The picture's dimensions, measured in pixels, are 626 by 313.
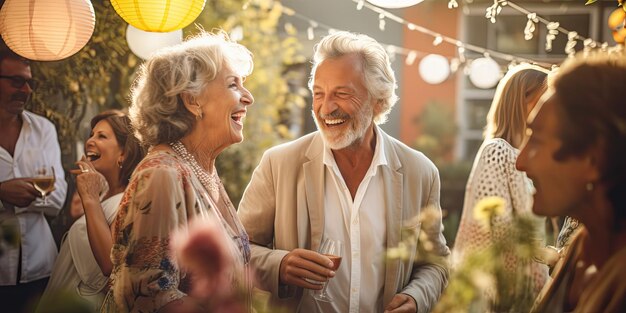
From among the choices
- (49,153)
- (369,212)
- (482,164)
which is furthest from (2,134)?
(482,164)

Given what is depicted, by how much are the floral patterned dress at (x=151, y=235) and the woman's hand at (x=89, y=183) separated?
3.29 feet

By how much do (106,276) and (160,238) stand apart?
110 centimetres

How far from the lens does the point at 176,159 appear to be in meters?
2.32

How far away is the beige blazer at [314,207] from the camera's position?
2.84m

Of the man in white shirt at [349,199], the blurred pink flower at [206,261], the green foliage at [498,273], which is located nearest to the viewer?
the blurred pink flower at [206,261]

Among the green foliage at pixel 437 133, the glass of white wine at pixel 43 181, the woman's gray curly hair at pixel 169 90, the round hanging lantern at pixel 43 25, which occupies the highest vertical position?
the round hanging lantern at pixel 43 25

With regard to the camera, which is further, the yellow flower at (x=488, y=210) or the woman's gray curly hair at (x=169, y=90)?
the woman's gray curly hair at (x=169, y=90)

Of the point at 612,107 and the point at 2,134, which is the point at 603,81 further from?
the point at 2,134

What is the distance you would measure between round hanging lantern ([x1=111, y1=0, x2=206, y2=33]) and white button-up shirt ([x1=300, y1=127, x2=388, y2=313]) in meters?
0.90

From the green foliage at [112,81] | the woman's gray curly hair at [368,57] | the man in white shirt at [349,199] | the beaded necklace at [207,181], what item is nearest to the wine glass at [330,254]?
the man in white shirt at [349,199]

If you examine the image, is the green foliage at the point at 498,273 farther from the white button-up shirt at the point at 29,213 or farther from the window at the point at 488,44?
the window at the point at 488,44

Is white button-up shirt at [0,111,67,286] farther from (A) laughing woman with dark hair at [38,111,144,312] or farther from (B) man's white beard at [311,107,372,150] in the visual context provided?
(B) man's white beard at [311,107,372,150]

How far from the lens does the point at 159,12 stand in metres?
3.17

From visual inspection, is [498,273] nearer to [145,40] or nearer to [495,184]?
[495,184]
